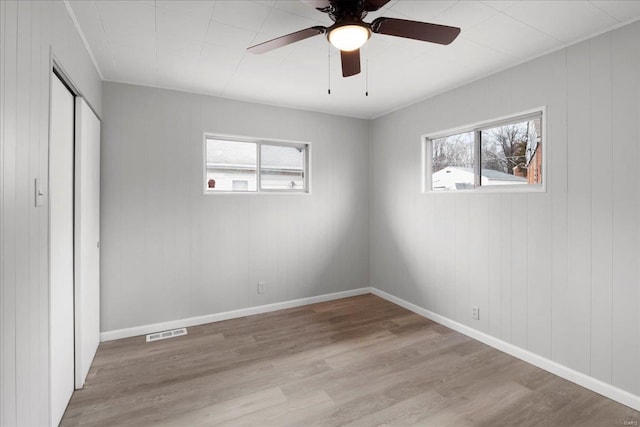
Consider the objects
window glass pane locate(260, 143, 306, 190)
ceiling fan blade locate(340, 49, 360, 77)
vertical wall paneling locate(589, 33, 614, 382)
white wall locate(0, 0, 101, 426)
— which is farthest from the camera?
window glass pane locate(260, 143, 306, 190)

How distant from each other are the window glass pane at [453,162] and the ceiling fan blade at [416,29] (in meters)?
1.80

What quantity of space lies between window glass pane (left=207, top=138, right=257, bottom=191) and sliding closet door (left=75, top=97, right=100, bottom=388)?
1.09 meters

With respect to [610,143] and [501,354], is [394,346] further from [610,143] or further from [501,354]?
[610,143]

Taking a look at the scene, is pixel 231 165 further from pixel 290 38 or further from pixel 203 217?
pixel 290 38

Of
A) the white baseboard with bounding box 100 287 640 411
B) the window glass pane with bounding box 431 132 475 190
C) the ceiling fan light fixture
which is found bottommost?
the white baseboard with bounding box 100 287 640 411

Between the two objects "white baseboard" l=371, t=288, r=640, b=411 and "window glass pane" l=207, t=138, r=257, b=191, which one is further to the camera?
"window glass pane" l=207, t=138, r=257, b=191

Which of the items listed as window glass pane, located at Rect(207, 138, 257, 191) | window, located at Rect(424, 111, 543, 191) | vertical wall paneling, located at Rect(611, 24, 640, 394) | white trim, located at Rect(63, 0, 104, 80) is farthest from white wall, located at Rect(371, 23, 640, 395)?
white trim, located at Rect(63, 0, 104, 80)

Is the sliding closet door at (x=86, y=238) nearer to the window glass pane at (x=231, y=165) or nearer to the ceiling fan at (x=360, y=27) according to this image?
the window glass pane at (x=231, y=165)

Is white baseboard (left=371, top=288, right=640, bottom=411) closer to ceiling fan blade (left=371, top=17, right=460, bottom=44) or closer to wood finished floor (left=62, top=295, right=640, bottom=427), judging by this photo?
wood finished floor (left=62, top=295, right=640, bottom=427)

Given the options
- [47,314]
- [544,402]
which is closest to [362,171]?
[544,402]

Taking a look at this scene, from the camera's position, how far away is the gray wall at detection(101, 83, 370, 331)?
311 cm

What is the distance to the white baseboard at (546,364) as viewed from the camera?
6.93ft

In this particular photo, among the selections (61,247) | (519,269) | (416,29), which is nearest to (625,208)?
(519,269)

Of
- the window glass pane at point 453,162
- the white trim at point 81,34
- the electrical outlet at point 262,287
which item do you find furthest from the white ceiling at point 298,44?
the electrical outlet at point 262,287
